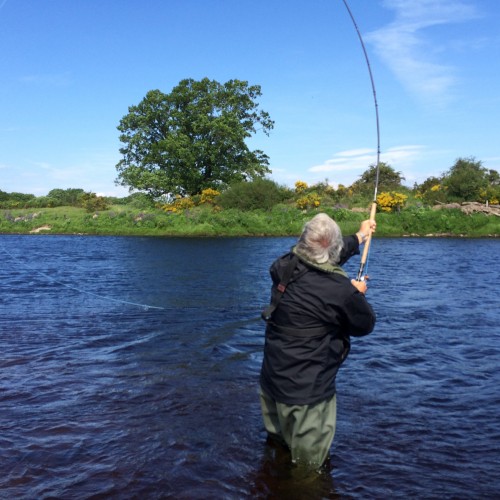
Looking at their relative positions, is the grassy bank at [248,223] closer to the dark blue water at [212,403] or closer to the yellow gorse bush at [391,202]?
the yellow gorse bush at [391,202]

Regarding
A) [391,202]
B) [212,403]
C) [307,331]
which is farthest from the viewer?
[391,202]

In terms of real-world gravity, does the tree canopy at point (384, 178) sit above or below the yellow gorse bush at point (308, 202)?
above

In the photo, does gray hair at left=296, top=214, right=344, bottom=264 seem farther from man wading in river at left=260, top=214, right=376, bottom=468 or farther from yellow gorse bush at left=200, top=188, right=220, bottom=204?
yellow gorse bush at left=200, top=188, right=220, bottom=204

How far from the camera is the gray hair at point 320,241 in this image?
3.79 m

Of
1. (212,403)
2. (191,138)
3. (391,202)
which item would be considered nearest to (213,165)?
(191,138)

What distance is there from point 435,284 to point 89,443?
43.6ft

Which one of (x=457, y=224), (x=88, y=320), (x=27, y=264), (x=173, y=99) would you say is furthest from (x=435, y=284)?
(x=173, y=99)

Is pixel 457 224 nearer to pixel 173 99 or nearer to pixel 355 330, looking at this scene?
pixel 173 99

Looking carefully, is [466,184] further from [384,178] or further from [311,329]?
[311,329]

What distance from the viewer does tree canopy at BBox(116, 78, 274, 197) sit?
5094 cm

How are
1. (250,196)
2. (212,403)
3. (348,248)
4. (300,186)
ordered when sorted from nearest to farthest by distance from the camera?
→ (348,248) < (212,403) < (250,196) < (300,186)

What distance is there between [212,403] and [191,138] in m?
49.3

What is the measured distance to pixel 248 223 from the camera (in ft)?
144

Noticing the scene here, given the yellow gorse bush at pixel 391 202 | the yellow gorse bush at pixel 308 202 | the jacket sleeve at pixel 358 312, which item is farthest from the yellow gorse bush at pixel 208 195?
the jacket sleeve at pixel 358 312
